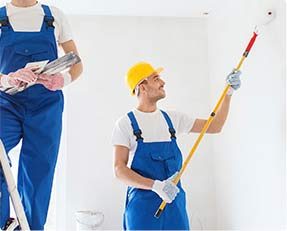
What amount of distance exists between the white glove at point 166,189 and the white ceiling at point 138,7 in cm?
169

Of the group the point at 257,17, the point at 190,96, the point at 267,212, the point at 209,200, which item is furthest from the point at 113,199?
the point at 257,17

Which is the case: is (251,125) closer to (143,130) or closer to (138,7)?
(143,130)

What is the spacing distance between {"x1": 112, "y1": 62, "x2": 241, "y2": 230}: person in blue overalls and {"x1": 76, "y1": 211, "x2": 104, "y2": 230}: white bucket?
2.63ft

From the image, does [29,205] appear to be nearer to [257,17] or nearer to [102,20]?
[257,17]

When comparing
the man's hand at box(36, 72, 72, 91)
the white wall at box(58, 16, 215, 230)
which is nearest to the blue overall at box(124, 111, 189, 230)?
the man's hand at box(36, 72, 72, 91)

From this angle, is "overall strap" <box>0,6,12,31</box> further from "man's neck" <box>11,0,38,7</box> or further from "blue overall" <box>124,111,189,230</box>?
"blue overall" <box>124,111,189,230</box>

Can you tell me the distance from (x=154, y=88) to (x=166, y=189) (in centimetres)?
65

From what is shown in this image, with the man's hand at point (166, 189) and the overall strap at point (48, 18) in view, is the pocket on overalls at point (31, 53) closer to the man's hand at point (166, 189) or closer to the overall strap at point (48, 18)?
the overall strap at point (48, 18)

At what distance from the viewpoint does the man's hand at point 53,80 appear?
4.85ft

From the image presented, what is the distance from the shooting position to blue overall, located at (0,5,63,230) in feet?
Answer: 5.23

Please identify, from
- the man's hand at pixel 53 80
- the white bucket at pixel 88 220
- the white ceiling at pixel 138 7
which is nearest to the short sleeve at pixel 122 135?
the man's hand at pixel 53 80

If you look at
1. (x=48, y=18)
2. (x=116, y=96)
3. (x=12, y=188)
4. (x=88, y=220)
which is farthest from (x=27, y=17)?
(x=88, y=220)

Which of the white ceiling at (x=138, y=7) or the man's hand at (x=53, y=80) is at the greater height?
the white ceiling at (x=138, y=7)

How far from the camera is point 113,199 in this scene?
10.3ft
